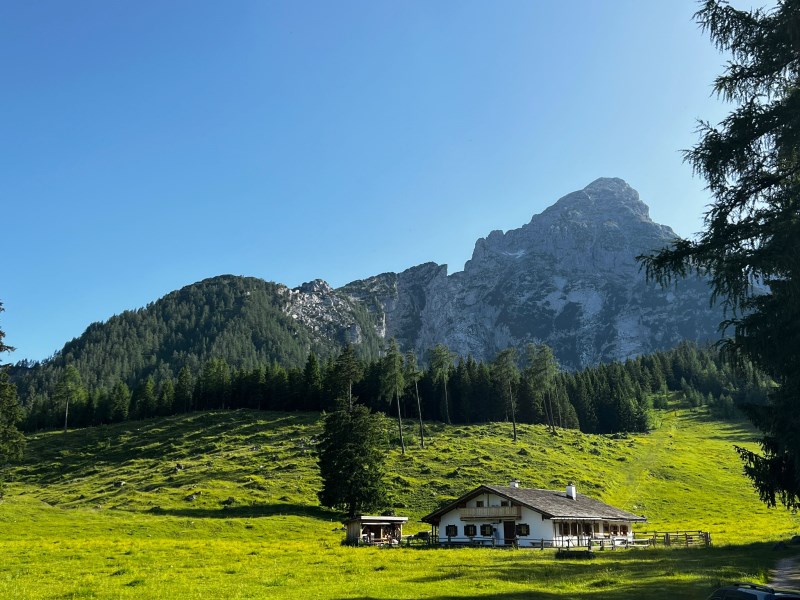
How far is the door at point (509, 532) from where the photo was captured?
182 ft

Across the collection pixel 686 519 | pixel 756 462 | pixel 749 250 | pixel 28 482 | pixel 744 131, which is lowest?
pixel 686 519

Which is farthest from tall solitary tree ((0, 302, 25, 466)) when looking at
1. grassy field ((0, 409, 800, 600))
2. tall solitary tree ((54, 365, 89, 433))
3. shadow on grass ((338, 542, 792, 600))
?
tall solitary tree ((54, 365, 89, 433))

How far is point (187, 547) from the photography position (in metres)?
42.3

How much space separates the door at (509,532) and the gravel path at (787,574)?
25408mm

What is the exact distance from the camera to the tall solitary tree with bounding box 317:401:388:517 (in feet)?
213

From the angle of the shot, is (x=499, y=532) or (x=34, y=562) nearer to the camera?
(x=34, y=562)

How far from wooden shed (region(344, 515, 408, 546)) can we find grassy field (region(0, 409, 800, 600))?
12.3 feet

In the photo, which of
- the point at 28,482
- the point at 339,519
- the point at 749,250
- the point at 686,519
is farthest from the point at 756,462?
the point at 28,482

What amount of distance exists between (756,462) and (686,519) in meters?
59.5

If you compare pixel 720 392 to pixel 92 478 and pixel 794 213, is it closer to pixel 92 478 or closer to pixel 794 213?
pixel 92 478

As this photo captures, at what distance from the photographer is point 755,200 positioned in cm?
1602

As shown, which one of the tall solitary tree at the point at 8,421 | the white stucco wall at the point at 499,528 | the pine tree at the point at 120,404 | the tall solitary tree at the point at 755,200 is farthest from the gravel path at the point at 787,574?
the pine tree at the point at 120,404

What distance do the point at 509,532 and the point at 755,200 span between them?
47459 millimetres

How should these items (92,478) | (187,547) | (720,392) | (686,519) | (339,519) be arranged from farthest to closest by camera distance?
(720,392)
(92,478)
(686,519)
(339,519)
(187,547)
